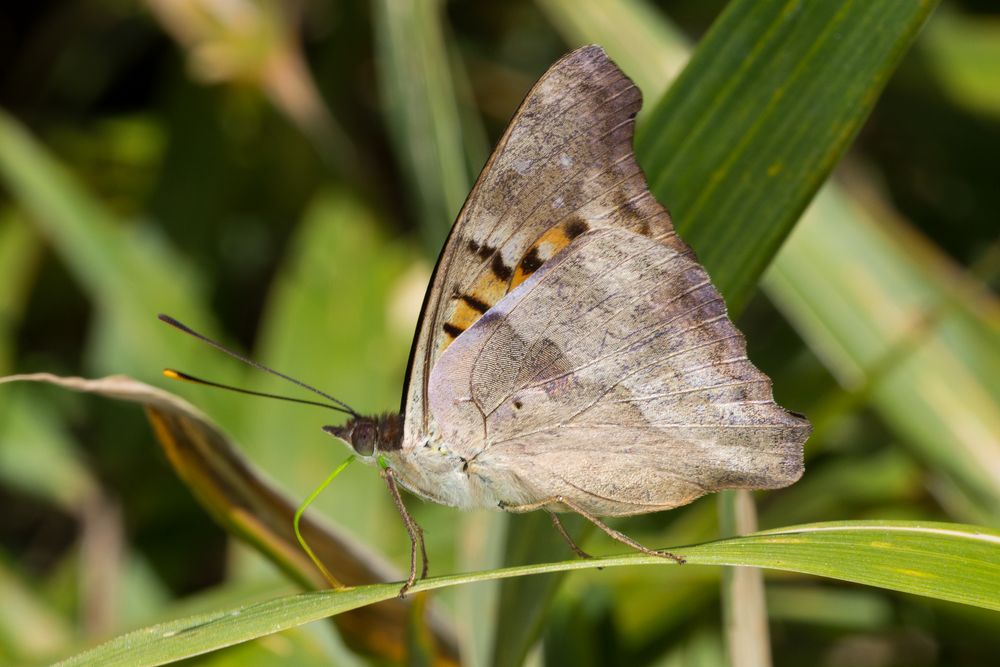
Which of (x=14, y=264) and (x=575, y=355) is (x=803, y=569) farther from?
(x=14, y=264)

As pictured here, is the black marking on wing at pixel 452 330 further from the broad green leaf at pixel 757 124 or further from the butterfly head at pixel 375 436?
the broad green leaf at pixel 757 124

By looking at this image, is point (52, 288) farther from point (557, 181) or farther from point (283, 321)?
point (557, 181)

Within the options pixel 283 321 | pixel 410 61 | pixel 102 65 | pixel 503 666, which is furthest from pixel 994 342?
pixel 102 65

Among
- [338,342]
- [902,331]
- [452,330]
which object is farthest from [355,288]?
[902,331]

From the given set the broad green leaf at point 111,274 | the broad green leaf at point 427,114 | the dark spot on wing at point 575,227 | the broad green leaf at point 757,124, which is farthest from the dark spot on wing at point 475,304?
the broad green leaf at point 111,274

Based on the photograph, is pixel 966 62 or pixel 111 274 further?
pixel 111 274

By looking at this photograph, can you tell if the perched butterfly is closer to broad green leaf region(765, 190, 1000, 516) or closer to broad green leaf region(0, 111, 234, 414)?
broad green leaf region(765, 190, 1000, 516)

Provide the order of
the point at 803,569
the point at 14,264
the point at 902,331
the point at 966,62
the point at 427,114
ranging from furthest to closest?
the point at 14,264 → the point at 966,62 → the point at 427,114 → the point at 902,331 → the point at 803,569
